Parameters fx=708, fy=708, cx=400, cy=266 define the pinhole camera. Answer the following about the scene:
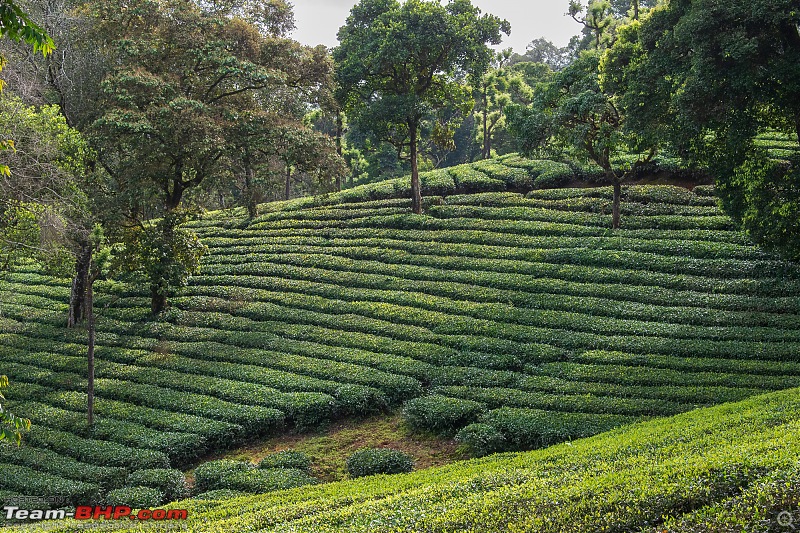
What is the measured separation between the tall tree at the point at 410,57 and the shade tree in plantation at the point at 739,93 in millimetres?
12167

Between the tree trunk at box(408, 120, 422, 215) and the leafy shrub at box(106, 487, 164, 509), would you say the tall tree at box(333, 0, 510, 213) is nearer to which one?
the tree trunk at box(408, 120, 422, 215)

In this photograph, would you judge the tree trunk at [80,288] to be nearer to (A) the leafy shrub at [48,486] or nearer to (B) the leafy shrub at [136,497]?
(A) the leafy shrub at [48,486]

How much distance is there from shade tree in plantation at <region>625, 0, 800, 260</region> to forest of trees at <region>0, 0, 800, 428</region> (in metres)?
0.06

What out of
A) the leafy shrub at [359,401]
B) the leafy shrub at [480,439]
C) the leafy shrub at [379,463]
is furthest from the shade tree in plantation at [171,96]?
the leafy shrub at [480,439]

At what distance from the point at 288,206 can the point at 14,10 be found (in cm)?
3385

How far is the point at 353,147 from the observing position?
62.2 m

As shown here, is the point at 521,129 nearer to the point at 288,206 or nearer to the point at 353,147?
the point at 288,206

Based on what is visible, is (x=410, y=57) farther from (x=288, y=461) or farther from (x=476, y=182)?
(x=288, y=461)

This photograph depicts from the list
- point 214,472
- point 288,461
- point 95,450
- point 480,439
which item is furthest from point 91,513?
point 480,439

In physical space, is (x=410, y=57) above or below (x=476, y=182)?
above

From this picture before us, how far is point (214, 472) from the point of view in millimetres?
18062

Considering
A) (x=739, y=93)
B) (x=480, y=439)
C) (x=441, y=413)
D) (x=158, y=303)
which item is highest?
(x=739, y=93)

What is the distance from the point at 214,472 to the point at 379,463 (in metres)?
4.25

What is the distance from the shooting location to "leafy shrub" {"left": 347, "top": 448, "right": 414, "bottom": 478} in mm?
17656
